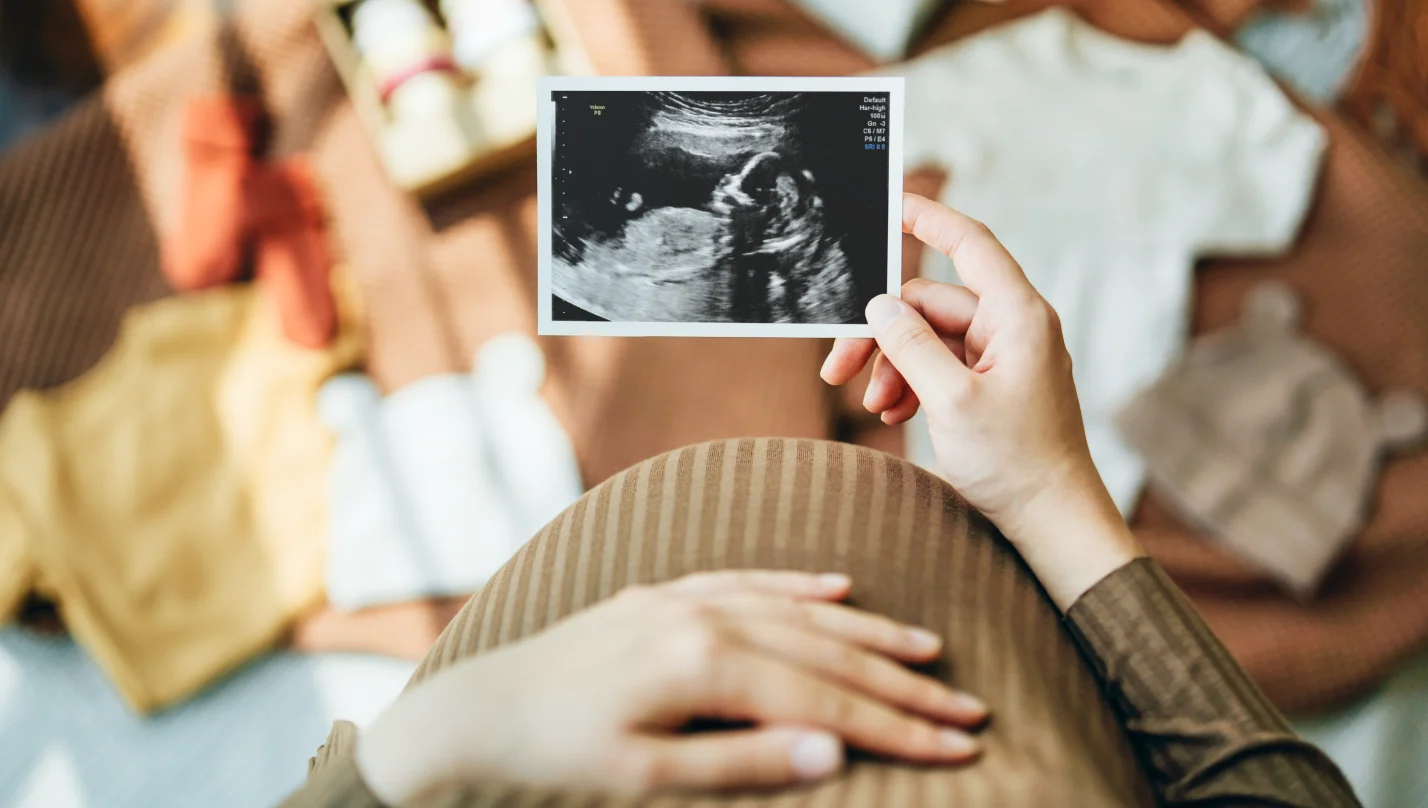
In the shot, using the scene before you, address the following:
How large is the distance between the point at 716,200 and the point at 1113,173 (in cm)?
75

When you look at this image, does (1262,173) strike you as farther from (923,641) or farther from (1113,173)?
(923,641)

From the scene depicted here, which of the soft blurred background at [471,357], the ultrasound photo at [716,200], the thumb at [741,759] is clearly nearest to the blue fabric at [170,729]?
the soft blurred background at [471,357]

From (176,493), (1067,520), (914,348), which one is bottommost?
(176,493)

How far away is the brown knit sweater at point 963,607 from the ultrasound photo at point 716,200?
104 mm

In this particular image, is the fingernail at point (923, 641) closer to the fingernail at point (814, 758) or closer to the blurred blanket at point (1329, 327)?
the fingernail at point (814, 758)

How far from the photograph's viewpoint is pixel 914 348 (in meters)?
0.60

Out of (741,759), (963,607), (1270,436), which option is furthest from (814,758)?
(1270,436)

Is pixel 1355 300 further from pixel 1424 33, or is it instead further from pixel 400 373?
pixel 400 373

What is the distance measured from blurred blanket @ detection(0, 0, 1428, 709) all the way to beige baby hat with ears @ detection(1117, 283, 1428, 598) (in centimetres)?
→ 3

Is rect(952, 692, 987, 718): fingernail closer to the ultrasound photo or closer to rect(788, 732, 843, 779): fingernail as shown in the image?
rect(788, 732, 843, 779): fingernail

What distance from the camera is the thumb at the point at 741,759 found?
1.36 ft

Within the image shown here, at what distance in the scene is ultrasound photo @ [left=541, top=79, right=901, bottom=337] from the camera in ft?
2.03

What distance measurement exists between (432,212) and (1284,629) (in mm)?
1120

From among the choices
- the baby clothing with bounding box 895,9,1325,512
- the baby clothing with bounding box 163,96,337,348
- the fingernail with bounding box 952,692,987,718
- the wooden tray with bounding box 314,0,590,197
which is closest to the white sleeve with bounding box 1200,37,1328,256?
the baby clothing with bounding box 895,9,1325,512
